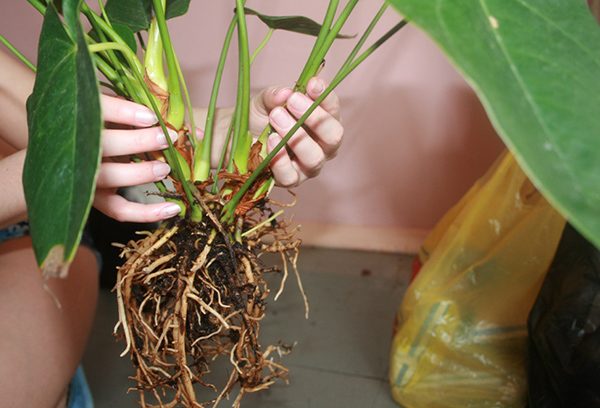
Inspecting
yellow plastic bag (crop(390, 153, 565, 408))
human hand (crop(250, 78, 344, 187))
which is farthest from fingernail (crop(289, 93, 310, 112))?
yellow plastic bag (crop(390, 153, 565, 408))

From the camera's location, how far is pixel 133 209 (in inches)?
20.3

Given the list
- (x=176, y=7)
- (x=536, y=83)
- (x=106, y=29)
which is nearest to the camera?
(x=536, y=83)

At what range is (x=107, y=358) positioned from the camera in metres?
1.08

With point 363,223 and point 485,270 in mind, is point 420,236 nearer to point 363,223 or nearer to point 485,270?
point 363,223

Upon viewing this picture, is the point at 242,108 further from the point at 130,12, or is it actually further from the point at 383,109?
the point at 383,109

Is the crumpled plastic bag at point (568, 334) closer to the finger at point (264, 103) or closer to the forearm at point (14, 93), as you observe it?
the finger at point (264, 103)

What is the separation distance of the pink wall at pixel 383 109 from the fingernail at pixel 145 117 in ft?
2.81

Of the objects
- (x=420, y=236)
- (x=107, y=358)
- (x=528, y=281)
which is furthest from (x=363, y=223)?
(x=107, y=358)

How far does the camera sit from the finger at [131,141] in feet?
1.41

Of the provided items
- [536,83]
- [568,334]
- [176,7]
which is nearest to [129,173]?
[176,7]

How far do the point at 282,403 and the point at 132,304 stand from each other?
0.53 meters

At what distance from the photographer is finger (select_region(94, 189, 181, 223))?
0.50 m

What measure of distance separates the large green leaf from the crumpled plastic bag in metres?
0.73

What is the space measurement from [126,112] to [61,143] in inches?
8.0
